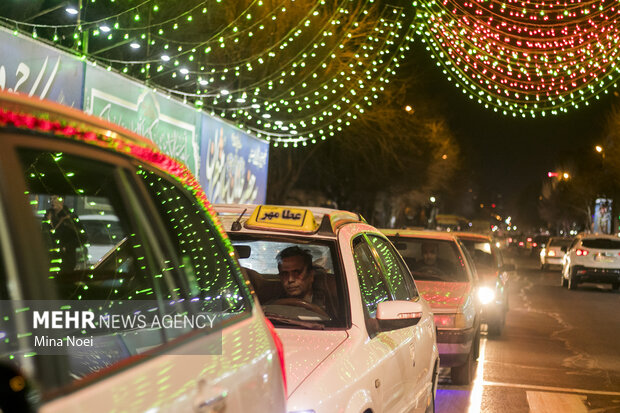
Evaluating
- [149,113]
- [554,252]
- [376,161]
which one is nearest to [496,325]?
[149,113]

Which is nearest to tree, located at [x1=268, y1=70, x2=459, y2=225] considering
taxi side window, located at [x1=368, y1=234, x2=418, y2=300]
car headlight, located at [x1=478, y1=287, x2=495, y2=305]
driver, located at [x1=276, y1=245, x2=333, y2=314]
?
car headlight, located at [x1=478, y1=287, x2=495, y2=305]

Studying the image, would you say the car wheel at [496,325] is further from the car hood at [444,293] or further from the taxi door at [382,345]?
the taxi door at [382,345]

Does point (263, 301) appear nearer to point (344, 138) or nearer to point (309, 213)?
point (309, 213)

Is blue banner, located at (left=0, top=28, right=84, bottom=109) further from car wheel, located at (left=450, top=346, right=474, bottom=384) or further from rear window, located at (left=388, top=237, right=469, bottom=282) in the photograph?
car wheel, located at (left=450, top=346, right=474, bottom=384)

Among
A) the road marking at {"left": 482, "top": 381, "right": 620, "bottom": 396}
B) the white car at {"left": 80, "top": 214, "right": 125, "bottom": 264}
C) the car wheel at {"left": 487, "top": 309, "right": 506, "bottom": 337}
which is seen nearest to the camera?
the white car at {"left": 80, "top": 214, "right": 125, "bottom": 264}

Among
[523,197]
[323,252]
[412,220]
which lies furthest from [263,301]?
[523,197]

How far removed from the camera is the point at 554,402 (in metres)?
8.31

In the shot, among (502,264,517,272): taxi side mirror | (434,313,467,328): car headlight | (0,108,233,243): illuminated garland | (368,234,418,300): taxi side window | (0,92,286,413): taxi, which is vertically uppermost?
(0,108,233,243): illuminated garland

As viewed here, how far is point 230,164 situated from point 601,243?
13067 millimetres

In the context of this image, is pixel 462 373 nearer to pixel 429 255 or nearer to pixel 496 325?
pixel 429 255

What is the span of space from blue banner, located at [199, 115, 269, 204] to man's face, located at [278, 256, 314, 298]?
13.0 metres

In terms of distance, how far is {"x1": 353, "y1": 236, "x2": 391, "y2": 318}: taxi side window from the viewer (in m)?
5.09

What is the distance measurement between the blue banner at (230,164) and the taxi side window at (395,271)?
1227 centimetres

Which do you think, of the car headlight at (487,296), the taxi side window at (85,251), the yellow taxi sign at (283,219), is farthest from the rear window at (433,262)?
the taxi side window at (85,251)
